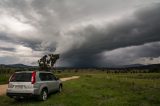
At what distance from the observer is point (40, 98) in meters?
15.6

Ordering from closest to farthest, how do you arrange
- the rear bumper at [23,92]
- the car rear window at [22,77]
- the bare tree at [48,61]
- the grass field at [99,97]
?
the grass field at [99,97]
the rear bumper at [23,92]
the car rear window at [22,77]
the bare tree at [48,61]

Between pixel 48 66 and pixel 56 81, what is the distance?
3095 inches

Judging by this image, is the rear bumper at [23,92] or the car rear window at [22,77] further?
the car rear window at [22,77]

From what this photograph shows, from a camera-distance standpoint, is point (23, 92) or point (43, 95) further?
point (43, 95)

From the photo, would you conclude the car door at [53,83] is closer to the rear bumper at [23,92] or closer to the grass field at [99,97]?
the grass field at [99,97]

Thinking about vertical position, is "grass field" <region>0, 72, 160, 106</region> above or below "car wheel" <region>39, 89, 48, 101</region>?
below

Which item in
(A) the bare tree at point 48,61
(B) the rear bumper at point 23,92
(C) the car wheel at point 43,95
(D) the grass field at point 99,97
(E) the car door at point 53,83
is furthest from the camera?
(A) the bare tree at point 48,61

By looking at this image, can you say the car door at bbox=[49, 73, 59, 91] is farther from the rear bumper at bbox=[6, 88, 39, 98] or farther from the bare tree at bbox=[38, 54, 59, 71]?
the bare tree at bbox=[38, 54, 59, 71]

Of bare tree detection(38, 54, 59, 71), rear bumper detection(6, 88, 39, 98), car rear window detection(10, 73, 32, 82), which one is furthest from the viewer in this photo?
bare tree detection(38, 54, 59, 71)

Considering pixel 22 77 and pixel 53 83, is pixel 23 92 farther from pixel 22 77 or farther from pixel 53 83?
pixel 53 83

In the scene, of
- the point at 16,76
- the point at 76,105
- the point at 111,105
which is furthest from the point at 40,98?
the point at 111,105

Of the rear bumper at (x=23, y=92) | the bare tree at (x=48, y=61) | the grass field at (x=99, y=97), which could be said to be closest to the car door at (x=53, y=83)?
the grass field at (x=99, y=97)

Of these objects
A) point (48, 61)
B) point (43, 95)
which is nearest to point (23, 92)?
point (43, 95)

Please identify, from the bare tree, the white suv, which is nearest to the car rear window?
the white suv
